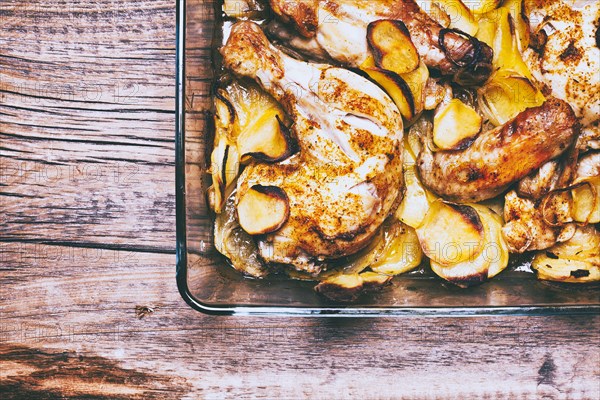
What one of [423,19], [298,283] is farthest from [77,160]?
[423,19]

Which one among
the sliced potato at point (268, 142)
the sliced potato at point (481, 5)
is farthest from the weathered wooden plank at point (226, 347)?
the sliced potato at point (481, 5)

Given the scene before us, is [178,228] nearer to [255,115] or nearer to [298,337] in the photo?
[255,115]

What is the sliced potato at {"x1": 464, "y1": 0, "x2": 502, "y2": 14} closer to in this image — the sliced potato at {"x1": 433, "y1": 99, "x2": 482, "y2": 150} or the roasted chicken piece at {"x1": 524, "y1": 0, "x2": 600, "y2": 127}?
the roasted chicken piece at {"x1": 524, "y1": 0, "x2": 600, "y2": 127}

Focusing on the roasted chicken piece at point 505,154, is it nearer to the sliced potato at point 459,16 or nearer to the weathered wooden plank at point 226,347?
the sliced potato at point 459,16

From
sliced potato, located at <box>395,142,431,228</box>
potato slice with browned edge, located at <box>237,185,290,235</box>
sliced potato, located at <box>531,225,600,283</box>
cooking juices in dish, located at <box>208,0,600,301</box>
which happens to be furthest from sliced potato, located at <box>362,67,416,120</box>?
sliced potato, located at <box>531,225,600,283</box>

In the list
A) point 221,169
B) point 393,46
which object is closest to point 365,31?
point 393,46
